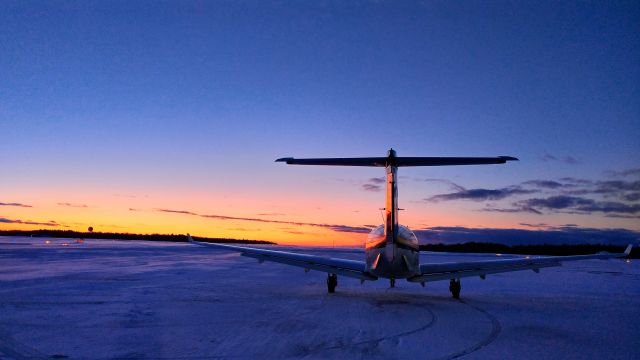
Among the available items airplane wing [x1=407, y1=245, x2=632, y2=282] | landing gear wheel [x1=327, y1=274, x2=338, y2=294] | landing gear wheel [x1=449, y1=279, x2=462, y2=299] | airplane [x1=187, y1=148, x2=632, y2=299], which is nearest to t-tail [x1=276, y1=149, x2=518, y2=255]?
airplane [x1=187, y1=148, x2=632, y2=299]

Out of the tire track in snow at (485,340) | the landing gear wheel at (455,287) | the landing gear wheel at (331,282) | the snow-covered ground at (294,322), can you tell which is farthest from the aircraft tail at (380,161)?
the landing gear wheel at (455,287)

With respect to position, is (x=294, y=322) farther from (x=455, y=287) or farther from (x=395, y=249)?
(x=455, y=287)

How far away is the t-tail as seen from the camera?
48.2 feet

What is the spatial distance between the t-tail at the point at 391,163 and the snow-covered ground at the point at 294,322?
256cm

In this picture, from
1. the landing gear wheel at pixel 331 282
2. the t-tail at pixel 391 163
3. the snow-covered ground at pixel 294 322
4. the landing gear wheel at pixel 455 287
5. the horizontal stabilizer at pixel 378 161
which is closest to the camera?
the snow-covered ground at pixel 294 322

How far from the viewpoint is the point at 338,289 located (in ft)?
67.9

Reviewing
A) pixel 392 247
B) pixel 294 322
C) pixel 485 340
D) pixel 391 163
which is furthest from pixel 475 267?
pixel 294 322

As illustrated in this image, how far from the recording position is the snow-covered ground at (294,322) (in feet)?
29.0

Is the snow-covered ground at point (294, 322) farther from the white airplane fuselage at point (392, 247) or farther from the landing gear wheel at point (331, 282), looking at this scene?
the white airplane fuselage at point (392, 247)

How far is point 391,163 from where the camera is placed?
15547 mm

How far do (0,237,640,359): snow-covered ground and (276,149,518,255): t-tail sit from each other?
8.40ft

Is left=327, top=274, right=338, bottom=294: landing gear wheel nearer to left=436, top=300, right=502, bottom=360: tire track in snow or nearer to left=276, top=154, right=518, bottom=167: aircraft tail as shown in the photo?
left=276, top=154, right=518, bottom=167: aircraft tail

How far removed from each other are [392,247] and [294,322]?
14.5 feet

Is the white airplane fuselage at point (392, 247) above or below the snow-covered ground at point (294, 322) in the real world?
above
